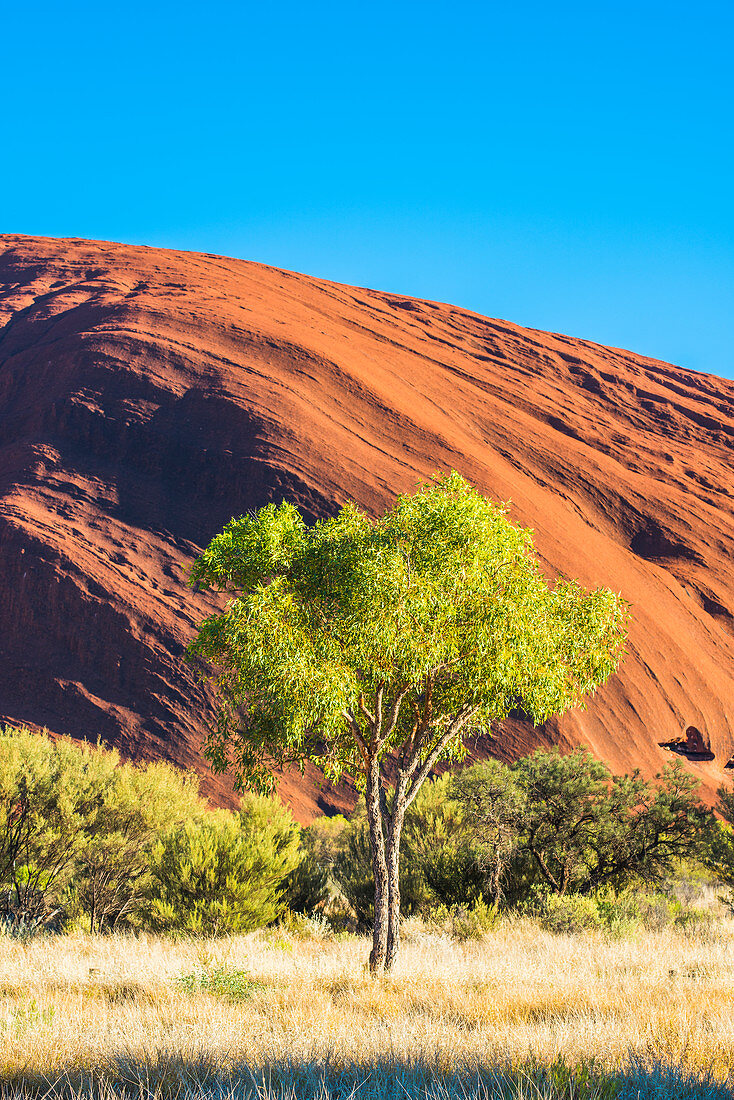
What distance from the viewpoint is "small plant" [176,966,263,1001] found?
7.68 m

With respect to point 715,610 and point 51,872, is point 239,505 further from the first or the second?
point 715,610

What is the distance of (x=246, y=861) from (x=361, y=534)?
6.96 m

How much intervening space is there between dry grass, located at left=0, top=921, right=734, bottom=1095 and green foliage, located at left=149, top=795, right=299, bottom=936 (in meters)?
1.50

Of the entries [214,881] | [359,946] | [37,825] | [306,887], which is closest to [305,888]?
[306,887]

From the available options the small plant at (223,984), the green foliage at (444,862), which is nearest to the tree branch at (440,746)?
the small plant at (223,984)

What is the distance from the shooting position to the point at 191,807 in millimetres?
16203

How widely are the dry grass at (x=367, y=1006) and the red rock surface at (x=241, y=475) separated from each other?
62.7 feet

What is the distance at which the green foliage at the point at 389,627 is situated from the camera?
8.98m

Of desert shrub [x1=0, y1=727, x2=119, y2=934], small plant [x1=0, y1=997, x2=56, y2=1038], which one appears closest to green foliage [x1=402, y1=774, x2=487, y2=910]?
desert shrub [x1=0, y1=727, x2=119, y2=934]

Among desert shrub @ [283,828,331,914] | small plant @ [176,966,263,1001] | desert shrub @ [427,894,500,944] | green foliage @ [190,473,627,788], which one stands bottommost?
desert shrub @ [283,828,331,914]

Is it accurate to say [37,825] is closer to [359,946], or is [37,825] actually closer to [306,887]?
[306,887]

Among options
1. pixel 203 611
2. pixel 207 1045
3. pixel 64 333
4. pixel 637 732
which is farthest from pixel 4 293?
pixel 207 1045

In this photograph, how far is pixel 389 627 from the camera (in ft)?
29.6

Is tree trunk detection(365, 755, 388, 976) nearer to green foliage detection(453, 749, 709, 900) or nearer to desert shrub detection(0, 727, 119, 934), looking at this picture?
green foliage detection(453, 749, 709, 900)
